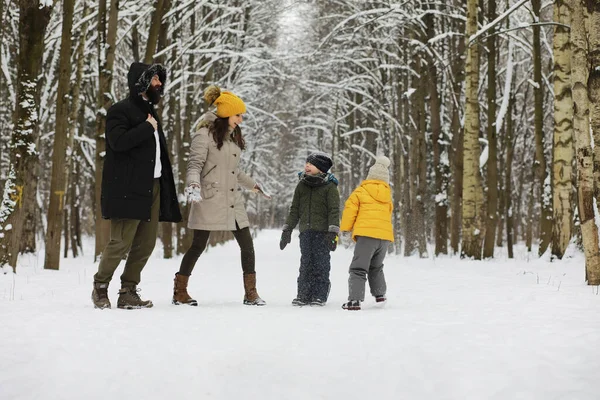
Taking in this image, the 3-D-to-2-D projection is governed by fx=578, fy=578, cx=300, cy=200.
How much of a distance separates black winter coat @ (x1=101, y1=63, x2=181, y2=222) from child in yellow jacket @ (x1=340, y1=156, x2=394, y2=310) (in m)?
1.93

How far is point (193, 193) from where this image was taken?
202 inches

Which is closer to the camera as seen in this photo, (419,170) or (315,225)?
(315,225)

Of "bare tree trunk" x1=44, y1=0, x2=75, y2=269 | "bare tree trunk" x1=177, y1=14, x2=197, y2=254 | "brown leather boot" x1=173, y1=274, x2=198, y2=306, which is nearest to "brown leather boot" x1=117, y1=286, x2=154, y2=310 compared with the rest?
"brown leather boot" x1=173, y1=274, x2=198, y2=306

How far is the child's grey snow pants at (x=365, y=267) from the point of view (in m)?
5.47

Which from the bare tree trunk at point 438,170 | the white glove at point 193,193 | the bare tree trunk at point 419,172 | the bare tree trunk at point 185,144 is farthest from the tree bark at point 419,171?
the white glove at point 193,193

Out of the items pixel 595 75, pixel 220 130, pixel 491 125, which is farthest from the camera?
pixel 491 125

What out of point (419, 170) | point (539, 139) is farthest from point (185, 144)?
point (539, 139)

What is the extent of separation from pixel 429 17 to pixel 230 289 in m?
11.5

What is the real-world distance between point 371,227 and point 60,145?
6553 millimetres

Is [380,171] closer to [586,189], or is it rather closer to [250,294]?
[250,294]

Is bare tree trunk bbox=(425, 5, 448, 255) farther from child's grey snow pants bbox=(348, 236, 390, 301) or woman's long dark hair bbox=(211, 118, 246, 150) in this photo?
woman's long dark hair bbox=(211, 118, 246, 150)

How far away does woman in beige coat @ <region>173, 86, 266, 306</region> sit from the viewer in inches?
217

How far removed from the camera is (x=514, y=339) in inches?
141

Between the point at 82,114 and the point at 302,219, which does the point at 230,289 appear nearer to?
the point at 302,219
